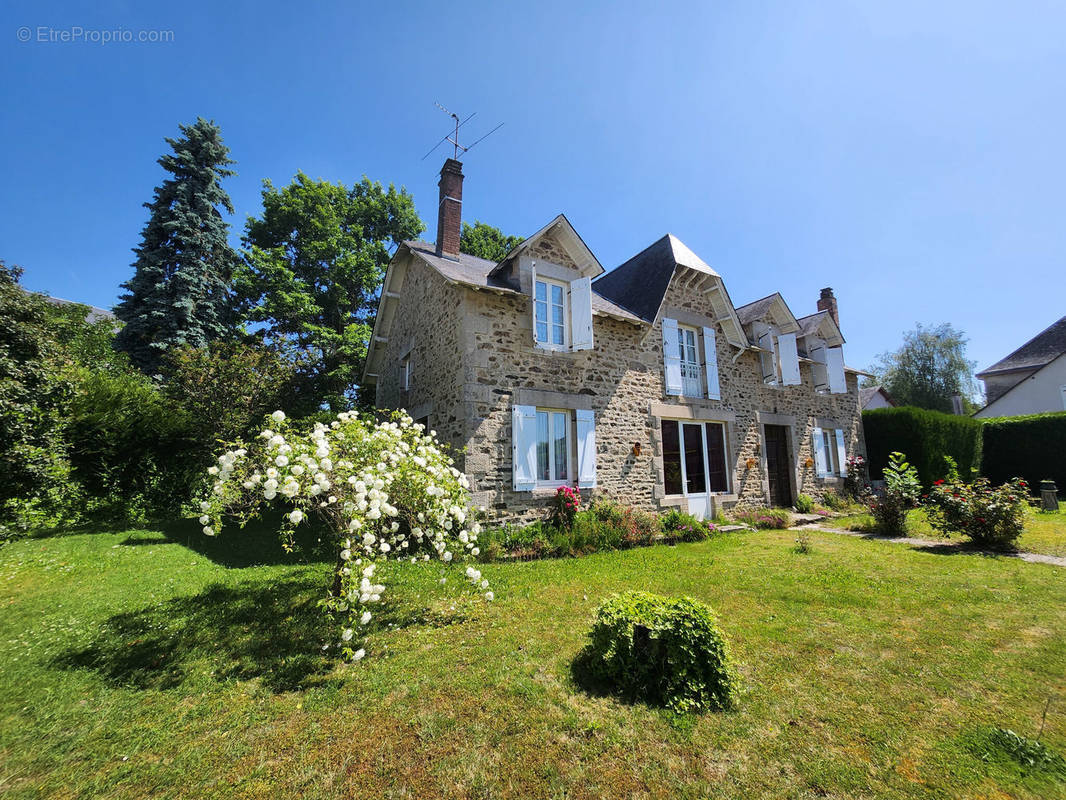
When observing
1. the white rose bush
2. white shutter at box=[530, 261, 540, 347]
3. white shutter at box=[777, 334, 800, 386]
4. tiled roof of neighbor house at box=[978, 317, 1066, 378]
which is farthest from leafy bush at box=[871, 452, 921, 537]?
tiled roof of neighbor house at box=[978, 317, 1066, 378]

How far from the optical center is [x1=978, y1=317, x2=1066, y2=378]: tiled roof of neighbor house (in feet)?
70.8

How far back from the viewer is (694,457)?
425 inches

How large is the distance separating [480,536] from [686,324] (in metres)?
7.94

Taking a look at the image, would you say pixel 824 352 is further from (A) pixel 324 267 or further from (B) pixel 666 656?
(A) pixel 324 267

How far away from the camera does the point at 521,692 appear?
3027 mm

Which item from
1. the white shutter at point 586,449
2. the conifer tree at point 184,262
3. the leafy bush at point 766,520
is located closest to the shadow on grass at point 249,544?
Answer: the white shutter at point 586,449

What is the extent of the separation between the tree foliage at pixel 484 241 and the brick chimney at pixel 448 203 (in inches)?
423

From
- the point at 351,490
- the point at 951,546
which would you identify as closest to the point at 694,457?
the point at 951,546

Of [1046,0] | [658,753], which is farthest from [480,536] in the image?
[1046,0]

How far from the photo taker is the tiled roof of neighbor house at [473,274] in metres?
8.32

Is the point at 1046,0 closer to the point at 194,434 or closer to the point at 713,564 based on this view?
the point at 713,564

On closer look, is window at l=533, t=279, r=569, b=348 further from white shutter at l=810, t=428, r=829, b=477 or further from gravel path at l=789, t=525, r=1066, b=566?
white shutter at l=810, t=428, r=829, b=477

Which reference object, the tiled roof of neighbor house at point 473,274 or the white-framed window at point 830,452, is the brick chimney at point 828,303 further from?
the tiled roof of neighbor house at point 473,274

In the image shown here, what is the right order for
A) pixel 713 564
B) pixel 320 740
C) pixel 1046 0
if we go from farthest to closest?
pixel 713 564 → pixel 1046 0 → pixel 320 740
